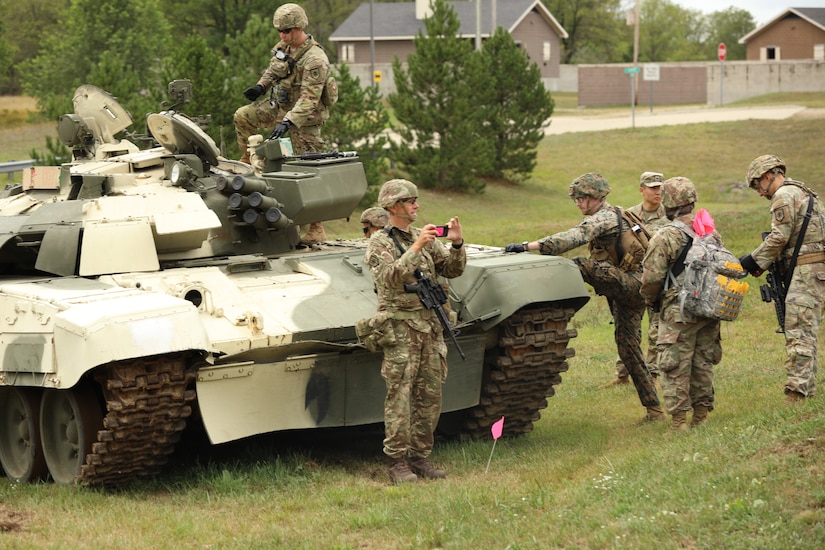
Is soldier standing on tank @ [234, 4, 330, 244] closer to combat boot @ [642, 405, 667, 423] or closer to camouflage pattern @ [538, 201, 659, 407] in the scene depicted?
camouflage pattern @ [538, 201, 659, 407]

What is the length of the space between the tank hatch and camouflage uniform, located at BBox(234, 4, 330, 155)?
107 centimetres

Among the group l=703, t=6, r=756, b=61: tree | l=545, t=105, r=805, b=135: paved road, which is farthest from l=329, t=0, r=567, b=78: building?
l=703, t=6, r=756, b=61: tree

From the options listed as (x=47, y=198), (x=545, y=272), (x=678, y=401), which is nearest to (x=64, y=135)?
(x=47, y=198)

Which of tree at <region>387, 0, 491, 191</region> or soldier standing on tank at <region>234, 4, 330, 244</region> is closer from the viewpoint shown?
soldier standing on tank at <region>234, 4, 330, 244</region>

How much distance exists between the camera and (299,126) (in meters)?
11.6

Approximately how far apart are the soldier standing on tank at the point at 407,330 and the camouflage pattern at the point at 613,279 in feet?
4.78

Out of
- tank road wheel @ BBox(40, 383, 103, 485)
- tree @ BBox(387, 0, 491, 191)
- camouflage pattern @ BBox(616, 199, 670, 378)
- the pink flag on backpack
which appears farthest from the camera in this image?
tree @ BBox(387, 0, 491, 191)

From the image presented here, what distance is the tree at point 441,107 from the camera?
2684 cm

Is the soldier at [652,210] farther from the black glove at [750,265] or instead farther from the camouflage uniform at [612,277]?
the black glove at [750,265]

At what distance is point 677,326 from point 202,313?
339cm

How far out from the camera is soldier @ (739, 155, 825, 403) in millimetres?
9266

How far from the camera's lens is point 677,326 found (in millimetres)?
9344

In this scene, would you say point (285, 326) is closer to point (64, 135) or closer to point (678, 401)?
point (678, 401)

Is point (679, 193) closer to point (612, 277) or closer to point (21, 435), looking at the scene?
point (612, 277)
